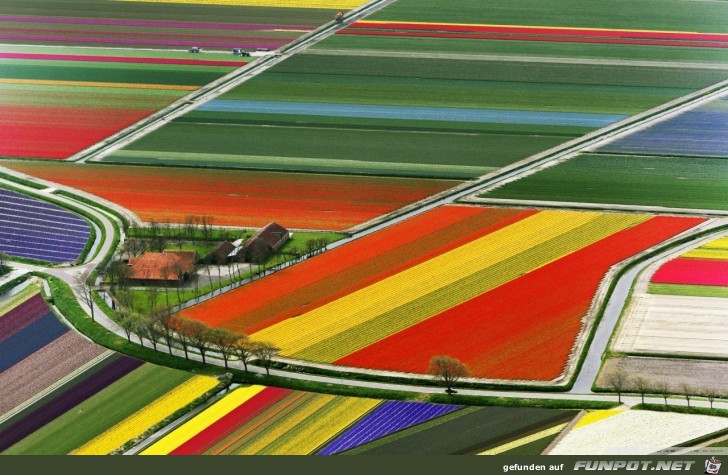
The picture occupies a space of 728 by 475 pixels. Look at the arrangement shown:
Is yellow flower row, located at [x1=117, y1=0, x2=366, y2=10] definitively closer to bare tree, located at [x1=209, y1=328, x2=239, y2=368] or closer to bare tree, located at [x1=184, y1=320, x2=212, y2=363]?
bare tree, located at [x1=184, y1=320, x2=212, y2=363]

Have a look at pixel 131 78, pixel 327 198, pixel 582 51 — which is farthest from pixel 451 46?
pixel 327 198

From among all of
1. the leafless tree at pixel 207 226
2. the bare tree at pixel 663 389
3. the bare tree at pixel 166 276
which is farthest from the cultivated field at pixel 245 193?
the bare tree at pixel 663 389

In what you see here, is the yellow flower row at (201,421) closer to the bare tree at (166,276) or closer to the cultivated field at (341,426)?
the cultivated field at (341,426)

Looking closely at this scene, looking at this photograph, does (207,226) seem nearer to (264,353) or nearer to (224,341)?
(224,341)

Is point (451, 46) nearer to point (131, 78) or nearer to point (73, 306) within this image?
point (131, 78)

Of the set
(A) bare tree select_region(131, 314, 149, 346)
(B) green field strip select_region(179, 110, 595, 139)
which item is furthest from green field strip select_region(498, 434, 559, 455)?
(B) green field strip select_region(179, 110, 595, 139)

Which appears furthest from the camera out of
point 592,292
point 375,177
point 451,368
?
point 375,177
